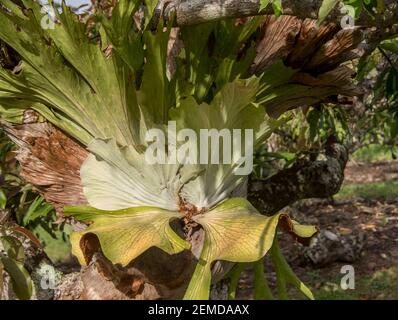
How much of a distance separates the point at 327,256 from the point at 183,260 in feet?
12.8

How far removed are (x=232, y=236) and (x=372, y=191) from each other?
7.41 metres

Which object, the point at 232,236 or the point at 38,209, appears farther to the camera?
the point at 38,209

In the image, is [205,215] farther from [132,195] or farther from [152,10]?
[152,10]

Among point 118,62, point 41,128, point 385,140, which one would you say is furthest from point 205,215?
point 385,140

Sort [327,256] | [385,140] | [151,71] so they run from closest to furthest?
[151,71], [327,256], [385,140]

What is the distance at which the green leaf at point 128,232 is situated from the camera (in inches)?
56.7

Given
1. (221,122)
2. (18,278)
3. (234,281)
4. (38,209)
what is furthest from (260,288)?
(38,209)

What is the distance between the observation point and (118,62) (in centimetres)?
162

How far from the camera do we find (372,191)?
28.0 feet

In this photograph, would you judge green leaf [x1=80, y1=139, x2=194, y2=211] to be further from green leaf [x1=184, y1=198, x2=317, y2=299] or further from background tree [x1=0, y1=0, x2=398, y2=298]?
green leaf [x1=184, y1=198, x2=317, y2=299]

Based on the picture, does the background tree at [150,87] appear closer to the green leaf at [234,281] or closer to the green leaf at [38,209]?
the green leaf at [234,281]

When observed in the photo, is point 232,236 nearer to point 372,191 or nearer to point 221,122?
point 221,122

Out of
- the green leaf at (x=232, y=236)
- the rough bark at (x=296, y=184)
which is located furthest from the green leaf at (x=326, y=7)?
the rough bark at (x=296, y=184)

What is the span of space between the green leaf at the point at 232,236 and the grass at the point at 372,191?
6.59 meters
